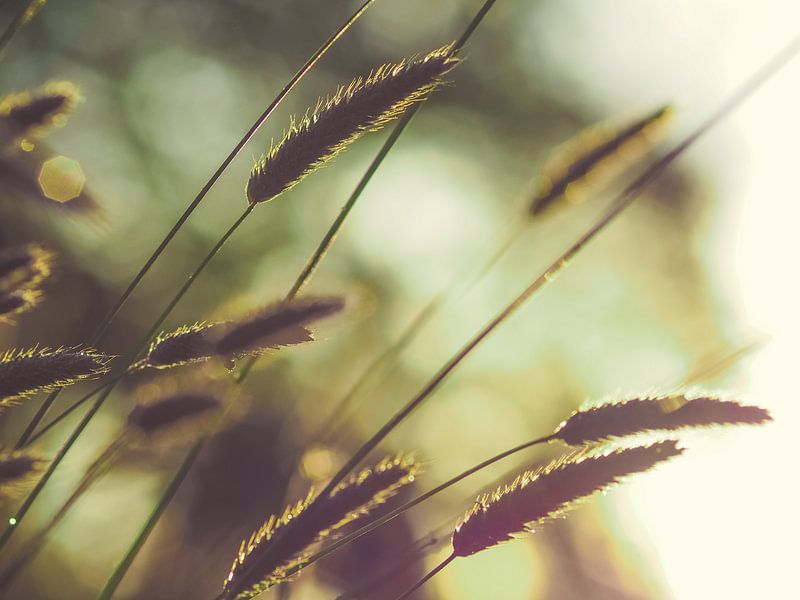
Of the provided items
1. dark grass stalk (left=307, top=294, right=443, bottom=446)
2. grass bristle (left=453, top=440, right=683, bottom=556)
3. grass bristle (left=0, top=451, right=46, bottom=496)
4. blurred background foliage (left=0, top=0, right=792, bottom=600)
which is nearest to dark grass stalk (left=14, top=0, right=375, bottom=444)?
grass bristle (left=0, top=451, right=46, bottom=496)

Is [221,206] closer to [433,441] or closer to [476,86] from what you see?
[433,441]

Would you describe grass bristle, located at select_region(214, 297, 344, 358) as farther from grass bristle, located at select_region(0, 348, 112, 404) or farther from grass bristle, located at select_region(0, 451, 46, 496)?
grass bristle, located at select_region(0, 451, 46, 496)

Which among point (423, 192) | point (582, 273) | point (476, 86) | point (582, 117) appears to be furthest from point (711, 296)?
point (476, 86)

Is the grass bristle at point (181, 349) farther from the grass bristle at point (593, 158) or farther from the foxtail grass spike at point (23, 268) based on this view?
the grass bristle at point (593, 158)

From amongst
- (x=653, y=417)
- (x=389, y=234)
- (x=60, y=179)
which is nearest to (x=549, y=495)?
(x=653, y=417)

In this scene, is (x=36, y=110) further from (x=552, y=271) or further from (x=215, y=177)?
(x=552, y=271)

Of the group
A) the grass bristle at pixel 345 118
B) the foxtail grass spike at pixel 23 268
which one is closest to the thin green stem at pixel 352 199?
the grass bristle at pixel 345 118

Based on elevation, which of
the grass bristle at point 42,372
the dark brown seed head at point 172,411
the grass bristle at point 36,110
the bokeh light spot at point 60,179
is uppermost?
the bokeh light spot at point 60,179
